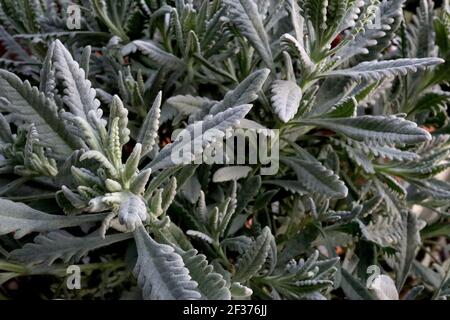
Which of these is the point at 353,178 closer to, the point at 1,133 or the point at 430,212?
the point at 430,212

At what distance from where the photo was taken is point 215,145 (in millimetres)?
687

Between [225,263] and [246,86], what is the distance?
272 millimetres

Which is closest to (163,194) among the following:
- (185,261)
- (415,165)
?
(185,261)

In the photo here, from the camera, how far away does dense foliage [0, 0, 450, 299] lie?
63 cm

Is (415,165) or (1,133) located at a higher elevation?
(1,133)

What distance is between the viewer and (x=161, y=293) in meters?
0.56

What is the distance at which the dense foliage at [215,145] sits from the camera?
63cm

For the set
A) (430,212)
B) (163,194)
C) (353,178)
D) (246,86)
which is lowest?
(430,212)

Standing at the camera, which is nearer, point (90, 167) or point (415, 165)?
point (90, 167)

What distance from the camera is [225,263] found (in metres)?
0.81
